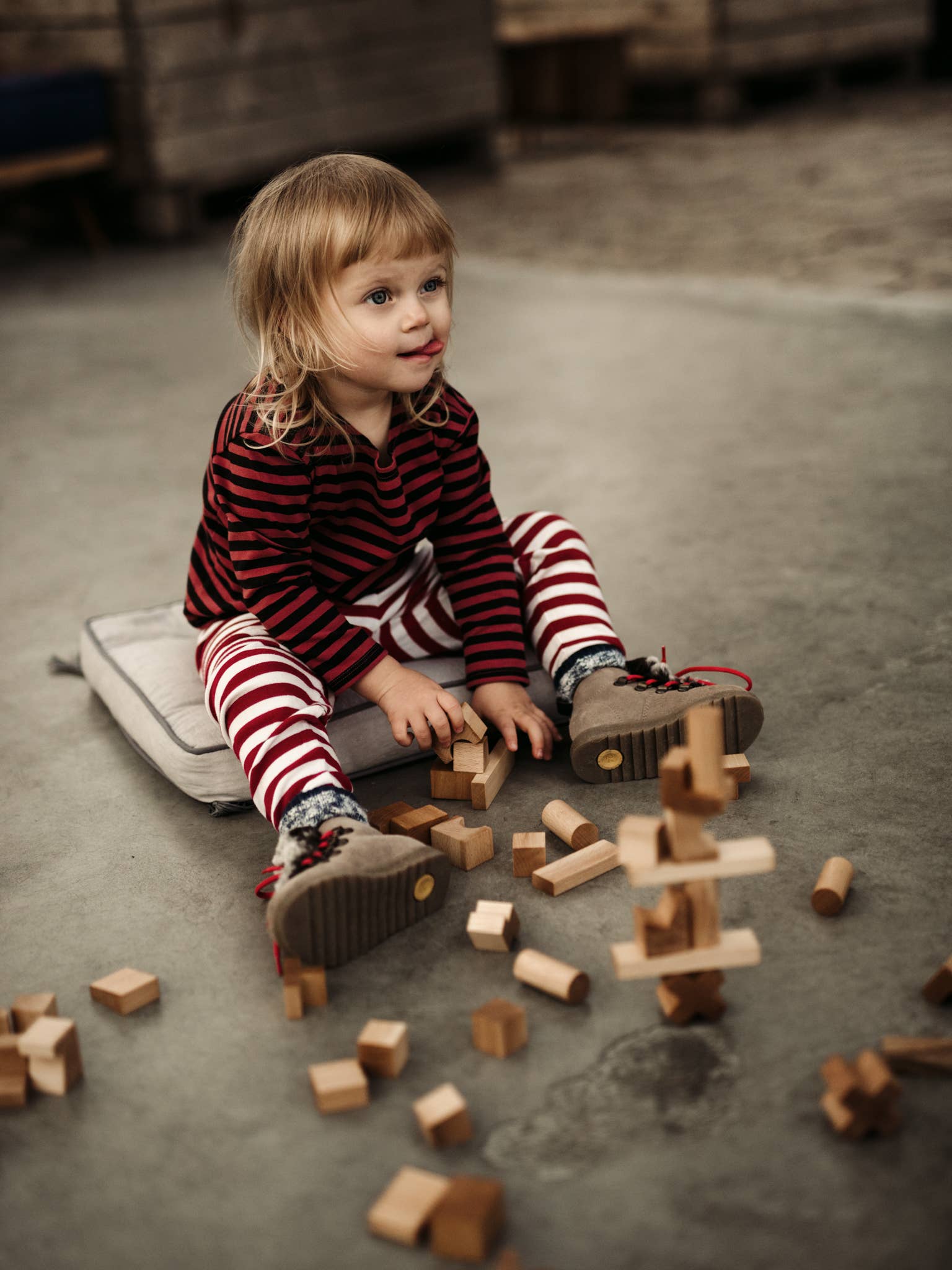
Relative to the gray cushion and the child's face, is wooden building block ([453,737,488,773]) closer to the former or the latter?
the gray cushion

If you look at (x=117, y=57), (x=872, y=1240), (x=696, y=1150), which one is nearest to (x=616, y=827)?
(x=696, y=1150)

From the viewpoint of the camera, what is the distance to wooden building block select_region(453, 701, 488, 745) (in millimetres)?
1465

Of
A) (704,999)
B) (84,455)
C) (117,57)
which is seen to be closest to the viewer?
(704,999)

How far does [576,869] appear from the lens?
1.32 meters

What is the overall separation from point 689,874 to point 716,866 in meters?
A: 0.02

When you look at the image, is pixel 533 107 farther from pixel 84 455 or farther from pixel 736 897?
pixel 736 897

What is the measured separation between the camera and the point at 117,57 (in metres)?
4.50

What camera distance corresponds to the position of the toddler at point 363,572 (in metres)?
1.35

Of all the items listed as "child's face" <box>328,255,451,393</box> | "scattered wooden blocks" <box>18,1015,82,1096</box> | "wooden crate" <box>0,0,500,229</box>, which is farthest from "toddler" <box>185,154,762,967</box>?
"wooden crate" <box>0,0,500,229</box>

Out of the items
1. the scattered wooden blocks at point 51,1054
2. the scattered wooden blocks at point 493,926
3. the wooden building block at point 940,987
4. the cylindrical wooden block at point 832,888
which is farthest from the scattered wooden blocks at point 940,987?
the scattered wooden blocks at point 51,1054

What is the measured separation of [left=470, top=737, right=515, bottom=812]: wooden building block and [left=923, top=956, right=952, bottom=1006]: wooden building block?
0.52 meters

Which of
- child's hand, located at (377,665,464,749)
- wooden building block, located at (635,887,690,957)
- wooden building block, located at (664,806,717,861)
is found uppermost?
wooden building block, located at (664,806,717,861)

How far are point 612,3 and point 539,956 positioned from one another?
6.69 m

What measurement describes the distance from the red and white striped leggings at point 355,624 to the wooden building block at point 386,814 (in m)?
0.06
